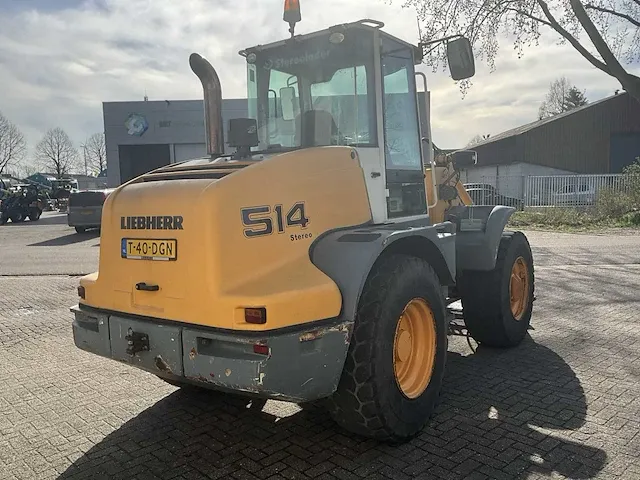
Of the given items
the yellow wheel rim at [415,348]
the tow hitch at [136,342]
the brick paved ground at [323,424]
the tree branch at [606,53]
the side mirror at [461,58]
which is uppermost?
the tree branch at [606,53]

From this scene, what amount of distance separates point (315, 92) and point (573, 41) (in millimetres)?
19588

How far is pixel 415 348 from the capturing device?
13.4 feet

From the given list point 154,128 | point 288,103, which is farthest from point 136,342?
point 154,128

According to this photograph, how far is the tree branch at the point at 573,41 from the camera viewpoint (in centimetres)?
2022

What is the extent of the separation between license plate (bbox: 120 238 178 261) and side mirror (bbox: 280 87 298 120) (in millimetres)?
1613

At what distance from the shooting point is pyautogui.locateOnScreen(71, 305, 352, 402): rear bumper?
3.04m

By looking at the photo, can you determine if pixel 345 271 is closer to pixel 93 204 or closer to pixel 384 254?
pixel 384 254

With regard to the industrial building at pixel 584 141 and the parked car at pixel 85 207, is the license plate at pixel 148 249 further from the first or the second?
the industrial building at pixel 584 141

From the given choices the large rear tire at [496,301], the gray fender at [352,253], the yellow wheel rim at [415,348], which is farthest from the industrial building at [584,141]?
the gray fender at [352,253]

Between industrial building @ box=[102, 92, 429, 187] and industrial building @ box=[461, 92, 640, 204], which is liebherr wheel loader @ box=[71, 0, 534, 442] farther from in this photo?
industrial building @ box=[461, 92, 640, 204]

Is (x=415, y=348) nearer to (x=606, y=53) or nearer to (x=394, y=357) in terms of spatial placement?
(x=394, y=357)

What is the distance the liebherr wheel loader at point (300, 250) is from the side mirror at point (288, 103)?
13 mm

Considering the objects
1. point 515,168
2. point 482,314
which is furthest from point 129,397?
point 515,168

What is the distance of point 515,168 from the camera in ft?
133
